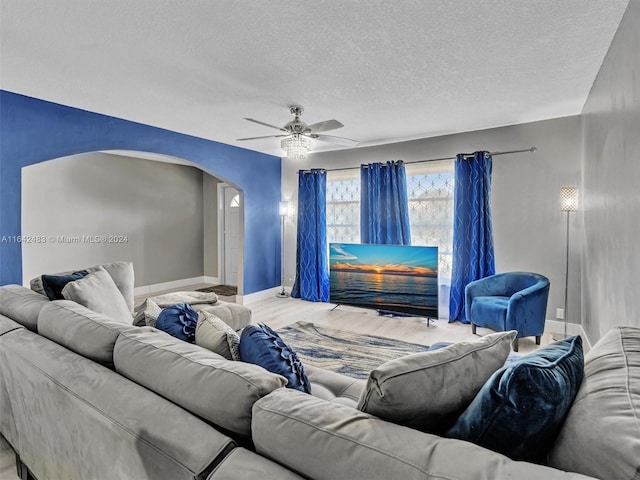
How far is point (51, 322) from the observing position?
1.81 metres

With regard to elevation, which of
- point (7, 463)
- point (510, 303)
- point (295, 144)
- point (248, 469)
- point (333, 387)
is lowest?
point (7, 463)

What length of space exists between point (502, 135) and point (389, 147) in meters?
1.52

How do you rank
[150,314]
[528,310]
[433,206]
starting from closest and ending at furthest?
[150,314] < [528,310] < [433,206]

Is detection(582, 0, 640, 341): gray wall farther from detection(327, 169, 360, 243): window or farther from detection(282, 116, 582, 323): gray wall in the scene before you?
detection(327, 169, 360, 243): window

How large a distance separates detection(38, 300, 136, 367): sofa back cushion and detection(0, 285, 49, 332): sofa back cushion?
0.16 metres

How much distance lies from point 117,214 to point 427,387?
6.30 meters

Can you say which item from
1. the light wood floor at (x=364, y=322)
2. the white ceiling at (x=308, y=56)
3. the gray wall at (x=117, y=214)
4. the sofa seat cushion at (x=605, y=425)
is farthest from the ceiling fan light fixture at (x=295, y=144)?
the gray wall at (x=117, y=214)

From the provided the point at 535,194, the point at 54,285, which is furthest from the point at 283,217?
the point at 54,285

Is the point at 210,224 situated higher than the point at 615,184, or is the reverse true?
the point at 615,184

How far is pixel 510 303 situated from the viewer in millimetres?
3602

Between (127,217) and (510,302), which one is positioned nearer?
Result: (510,302)

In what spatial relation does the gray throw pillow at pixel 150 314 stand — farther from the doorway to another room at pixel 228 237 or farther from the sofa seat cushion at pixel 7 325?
the doorway to another room at pixel 228 237

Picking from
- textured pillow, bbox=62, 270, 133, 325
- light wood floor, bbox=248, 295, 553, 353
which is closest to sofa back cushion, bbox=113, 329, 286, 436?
textured pillow, bbox=62, 270, 133, 325

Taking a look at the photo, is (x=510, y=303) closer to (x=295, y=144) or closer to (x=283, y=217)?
(x=295, y=144)
